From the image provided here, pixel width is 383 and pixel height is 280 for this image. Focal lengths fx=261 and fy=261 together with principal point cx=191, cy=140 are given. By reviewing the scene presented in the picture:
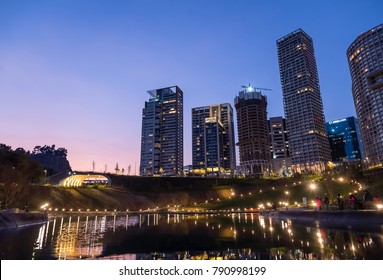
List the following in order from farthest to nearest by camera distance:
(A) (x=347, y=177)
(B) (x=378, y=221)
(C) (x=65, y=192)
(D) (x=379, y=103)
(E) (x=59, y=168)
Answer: (E) (x=59, y=168)
(D) (x=379, y=103)
(C) (x=65, y=192)
(A) (x=347, y=177)
(B) (x=378, y=221)

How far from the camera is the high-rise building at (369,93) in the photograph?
140750 mm

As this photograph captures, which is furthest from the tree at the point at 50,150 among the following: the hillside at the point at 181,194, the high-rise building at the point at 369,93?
the high-rise building at the point at 369,93

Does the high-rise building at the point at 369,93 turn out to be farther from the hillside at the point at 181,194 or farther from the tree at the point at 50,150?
the tree at the point at 50,150

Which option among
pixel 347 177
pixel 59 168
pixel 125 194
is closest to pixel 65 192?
pixel 125 194

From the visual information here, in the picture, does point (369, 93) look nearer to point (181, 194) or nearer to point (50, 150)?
point (181, 194)

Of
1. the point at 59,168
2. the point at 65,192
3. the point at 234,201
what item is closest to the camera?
the point at 65,192

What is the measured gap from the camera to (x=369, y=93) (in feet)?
480

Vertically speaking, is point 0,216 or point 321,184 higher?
point 321,184

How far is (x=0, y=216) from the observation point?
22.5m

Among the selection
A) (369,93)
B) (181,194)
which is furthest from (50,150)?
(369,93)

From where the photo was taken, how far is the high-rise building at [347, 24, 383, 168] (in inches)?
5541

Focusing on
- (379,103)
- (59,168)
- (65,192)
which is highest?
(379,103)
